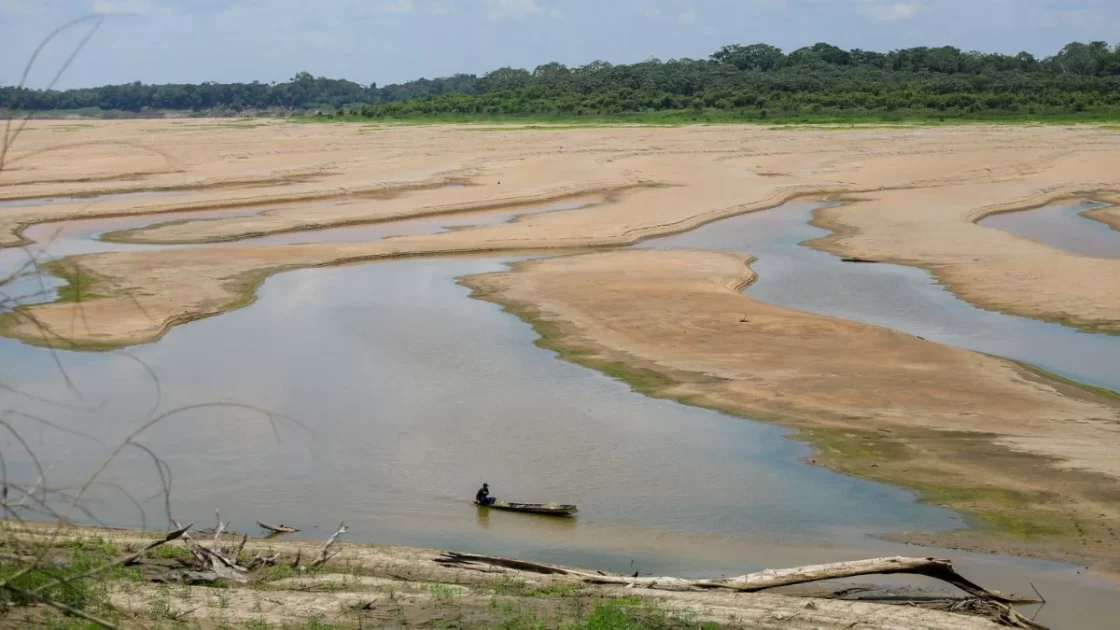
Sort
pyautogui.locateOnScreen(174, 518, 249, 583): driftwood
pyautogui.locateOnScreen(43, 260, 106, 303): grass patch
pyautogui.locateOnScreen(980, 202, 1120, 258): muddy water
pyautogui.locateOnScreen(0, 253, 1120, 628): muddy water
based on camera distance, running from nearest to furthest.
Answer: pyautogui.locateOnScreen(174, 518, 249, 583): driftwood, pyautogui.locateOnScreen(0, 253, 1120, 628): muddy water, pyautogui.locateOnScreen(43, 260, 106, 303): grass patch, pyautogui.locateOnScreen(980, 202, 1120, 258): muddy water

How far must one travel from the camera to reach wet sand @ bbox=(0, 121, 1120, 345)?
1030 inches

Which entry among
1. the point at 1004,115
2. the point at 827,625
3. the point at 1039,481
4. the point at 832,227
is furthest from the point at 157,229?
the point at 1004,115

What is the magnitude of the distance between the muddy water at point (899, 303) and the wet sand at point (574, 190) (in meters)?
0.95

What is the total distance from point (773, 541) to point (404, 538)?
371 centimetres

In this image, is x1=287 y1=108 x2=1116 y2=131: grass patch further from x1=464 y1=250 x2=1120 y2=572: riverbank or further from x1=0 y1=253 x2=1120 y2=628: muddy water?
x1=0 y1=253 x2=1120 y2=628: muddy water

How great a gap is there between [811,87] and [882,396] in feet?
304

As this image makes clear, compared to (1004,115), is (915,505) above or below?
below

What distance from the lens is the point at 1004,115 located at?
86375 millimetres

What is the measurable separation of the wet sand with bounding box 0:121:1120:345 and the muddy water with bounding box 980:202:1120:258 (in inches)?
43.0

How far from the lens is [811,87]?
105 metres

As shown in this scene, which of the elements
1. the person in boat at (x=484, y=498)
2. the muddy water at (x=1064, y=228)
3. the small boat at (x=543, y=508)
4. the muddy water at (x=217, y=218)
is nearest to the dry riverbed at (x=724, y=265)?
the muddy water at (x=217, y=218)

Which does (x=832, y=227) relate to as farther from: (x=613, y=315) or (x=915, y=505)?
(x=915, y=505)

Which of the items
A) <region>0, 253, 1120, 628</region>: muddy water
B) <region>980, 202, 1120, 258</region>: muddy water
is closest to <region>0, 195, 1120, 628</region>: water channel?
<region>0, 253, 1120, 628</region>: muddy water

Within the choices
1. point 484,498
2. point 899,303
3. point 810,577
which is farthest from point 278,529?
point 899,303
